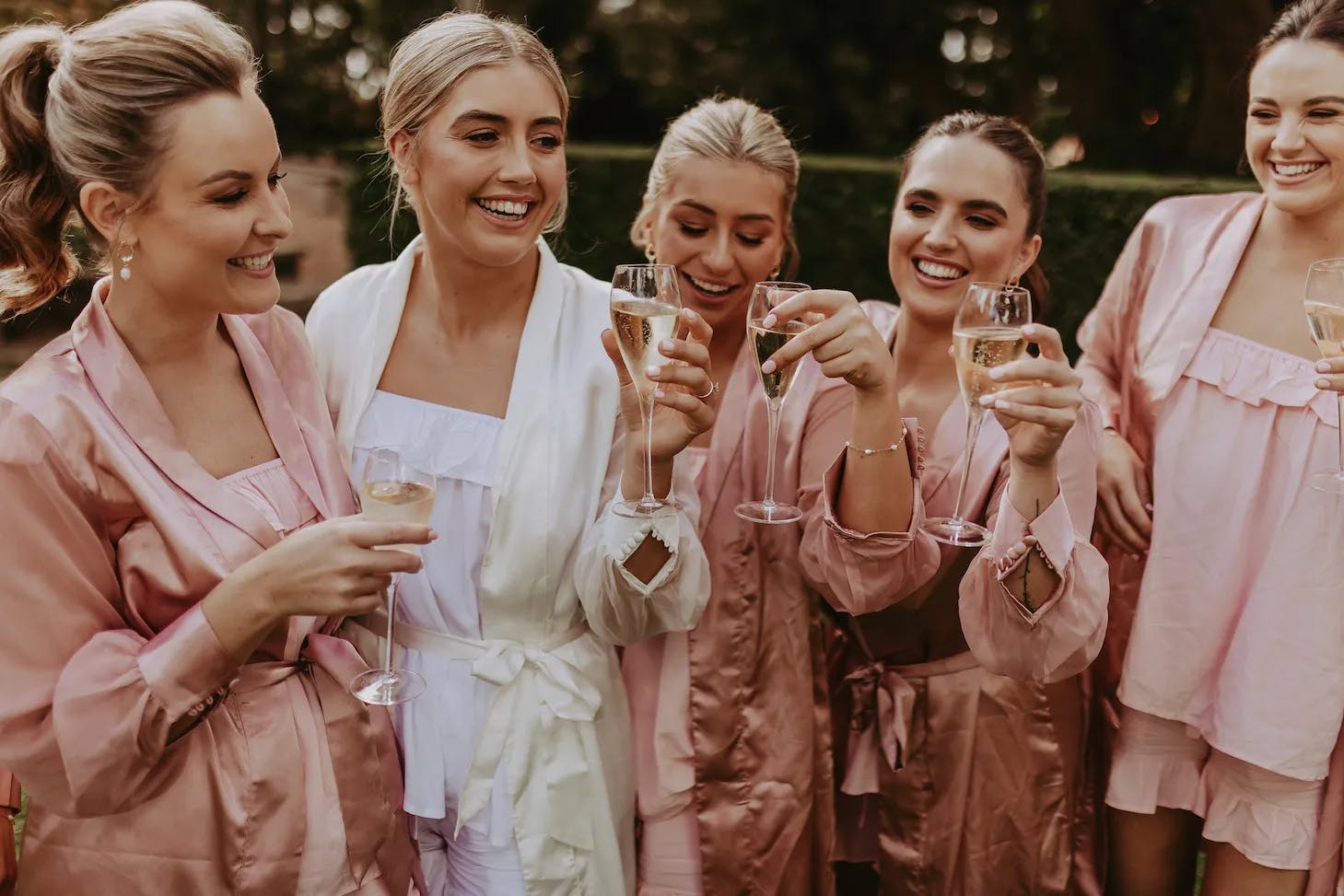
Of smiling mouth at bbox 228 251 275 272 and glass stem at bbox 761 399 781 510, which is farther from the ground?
smiling mouth at bbox 228 251 275 272

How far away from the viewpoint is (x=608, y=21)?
14.6 metres

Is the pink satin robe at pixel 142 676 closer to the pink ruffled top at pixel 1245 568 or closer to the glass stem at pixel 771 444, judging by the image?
the glass stem at pixel 771 444

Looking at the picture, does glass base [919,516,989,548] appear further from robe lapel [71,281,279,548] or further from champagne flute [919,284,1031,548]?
robe lapel [71,281,279,548]

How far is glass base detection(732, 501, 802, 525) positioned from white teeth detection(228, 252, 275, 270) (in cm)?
108

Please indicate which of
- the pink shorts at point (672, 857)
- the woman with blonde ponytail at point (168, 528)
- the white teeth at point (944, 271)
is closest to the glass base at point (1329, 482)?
the white teeth at point (944, 271)

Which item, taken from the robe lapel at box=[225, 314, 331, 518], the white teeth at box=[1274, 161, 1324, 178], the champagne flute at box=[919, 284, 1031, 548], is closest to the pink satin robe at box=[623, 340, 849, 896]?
the champagne flute at box=[919, 284, 1031, 548]

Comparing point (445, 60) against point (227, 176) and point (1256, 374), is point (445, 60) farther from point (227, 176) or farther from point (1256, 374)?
point (1256, 374)

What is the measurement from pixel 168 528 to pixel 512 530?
707 mm

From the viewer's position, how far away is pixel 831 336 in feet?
7.80

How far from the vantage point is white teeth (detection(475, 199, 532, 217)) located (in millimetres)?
2680

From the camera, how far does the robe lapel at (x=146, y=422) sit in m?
2.22

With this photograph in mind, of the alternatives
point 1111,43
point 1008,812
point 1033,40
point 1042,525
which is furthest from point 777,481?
point 1033,40

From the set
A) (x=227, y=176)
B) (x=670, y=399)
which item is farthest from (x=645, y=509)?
(x=227, y=176)

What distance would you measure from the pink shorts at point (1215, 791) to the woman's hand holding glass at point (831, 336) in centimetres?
133
